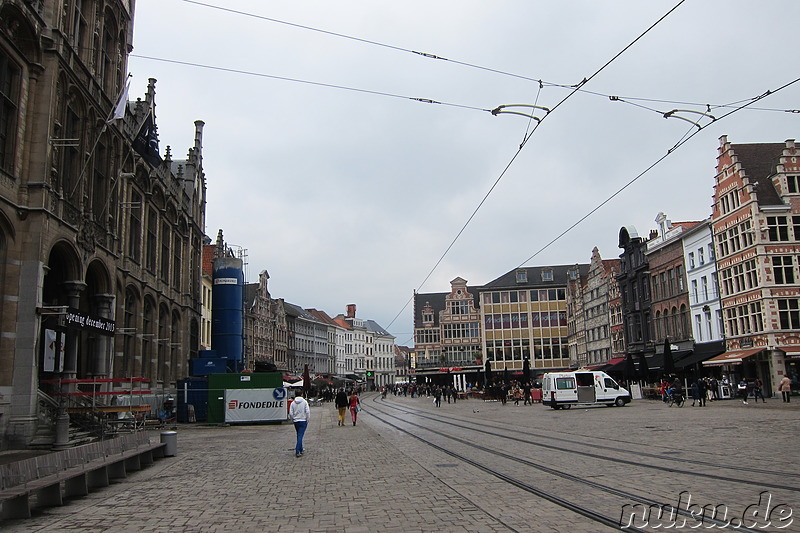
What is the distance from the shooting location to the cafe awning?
40.1 m

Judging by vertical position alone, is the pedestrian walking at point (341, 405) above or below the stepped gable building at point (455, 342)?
below

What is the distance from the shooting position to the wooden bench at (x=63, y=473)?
29.2 feet

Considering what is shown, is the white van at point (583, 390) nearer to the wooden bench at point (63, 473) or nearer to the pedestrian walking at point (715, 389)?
the pedestrian walking at point (715, 389)

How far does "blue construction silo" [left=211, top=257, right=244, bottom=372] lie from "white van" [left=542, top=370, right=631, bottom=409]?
82.7 ft

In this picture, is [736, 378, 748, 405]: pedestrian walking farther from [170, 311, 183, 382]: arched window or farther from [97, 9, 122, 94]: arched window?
[97, 9, 122, 94]: arched window

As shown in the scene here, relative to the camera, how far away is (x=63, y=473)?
34.7 ft

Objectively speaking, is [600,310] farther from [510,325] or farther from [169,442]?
[169,442]

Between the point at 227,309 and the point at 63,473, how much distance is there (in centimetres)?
4176

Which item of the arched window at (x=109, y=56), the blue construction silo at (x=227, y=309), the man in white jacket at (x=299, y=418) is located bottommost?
the man in white jacket at (x=299, y=418)

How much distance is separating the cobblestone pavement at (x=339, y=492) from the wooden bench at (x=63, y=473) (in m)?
0.24

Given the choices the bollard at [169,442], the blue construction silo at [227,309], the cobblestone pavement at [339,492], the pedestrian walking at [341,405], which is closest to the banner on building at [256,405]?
the pedestrian walking at [341,405]

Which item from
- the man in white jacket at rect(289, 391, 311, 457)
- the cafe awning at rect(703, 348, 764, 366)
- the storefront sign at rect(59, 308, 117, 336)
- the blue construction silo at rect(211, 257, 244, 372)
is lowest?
the man in white jacket at rect(289, 391, 311, 457)

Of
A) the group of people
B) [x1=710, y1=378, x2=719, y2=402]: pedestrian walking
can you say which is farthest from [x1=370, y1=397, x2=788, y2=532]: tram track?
[x1=710, y1=378, x2=719, y2=402]: pedestrian walking

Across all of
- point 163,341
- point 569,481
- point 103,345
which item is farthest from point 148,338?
point 569,481
